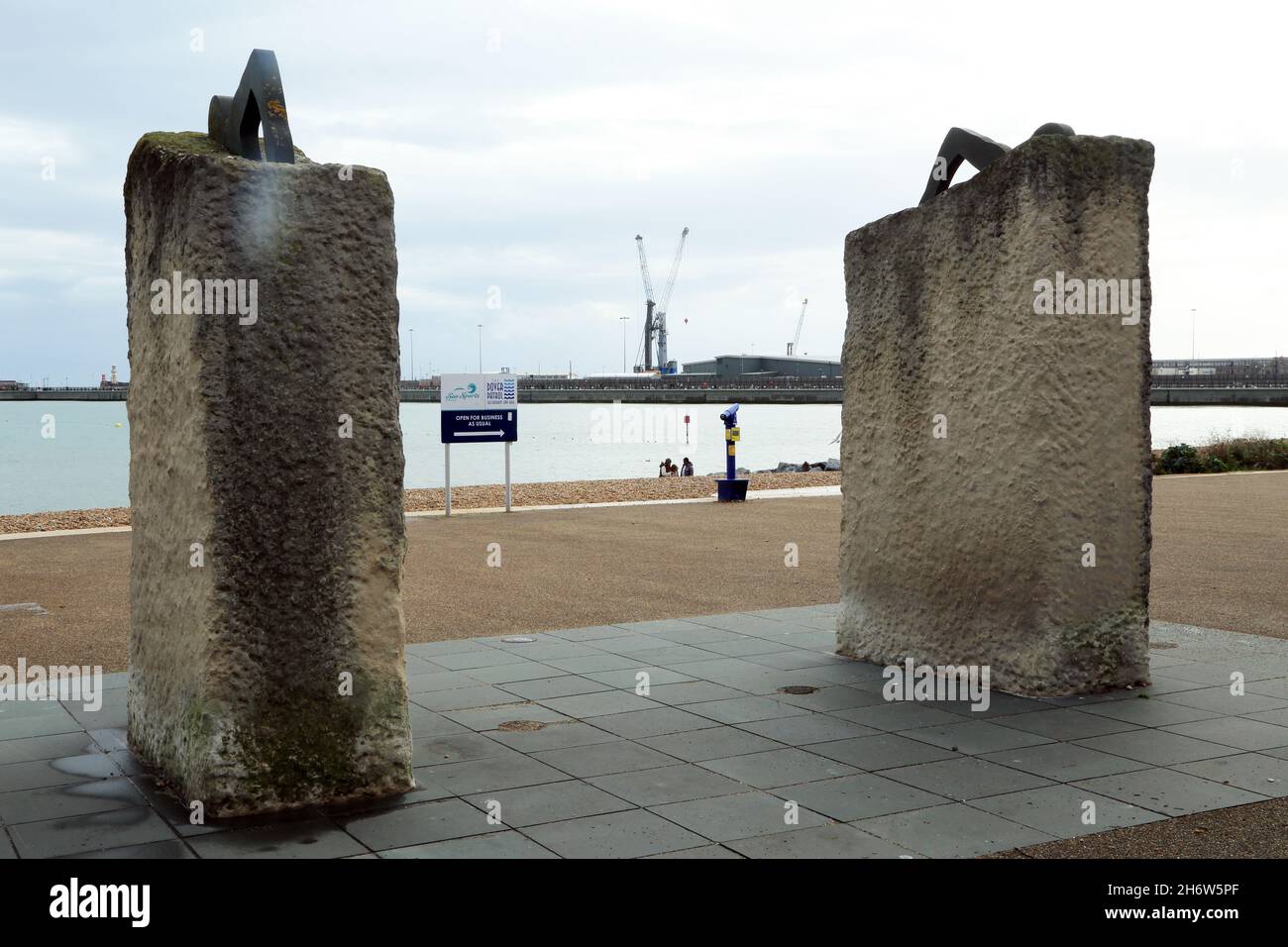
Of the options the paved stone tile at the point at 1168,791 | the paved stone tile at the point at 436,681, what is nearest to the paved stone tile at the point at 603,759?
the paved stone tile at the point at 436,681

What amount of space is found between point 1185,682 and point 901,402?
2.22 m

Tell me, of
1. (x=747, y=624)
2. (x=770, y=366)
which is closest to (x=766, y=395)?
(x=770, y=366)

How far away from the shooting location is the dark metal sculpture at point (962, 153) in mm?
6329

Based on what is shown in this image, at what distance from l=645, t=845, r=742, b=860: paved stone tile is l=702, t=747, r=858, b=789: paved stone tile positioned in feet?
2.42

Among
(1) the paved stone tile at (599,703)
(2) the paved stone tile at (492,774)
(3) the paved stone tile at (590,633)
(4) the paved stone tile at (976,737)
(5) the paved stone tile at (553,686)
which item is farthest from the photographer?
(3) the paved stone tile at (590,633)

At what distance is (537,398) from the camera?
79.1 meters

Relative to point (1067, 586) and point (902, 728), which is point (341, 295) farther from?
point (1067, 586)

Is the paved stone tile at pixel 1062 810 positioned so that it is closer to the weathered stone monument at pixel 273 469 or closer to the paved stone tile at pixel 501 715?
the paved stone tile at pixel 501 715

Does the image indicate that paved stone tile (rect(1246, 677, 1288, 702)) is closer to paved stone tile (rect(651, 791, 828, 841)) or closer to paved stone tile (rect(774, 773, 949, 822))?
paved stone tile (rect(774, 773, 949, 822))

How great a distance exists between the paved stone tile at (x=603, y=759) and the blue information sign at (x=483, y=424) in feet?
36.0

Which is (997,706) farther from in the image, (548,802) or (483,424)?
(483,424)

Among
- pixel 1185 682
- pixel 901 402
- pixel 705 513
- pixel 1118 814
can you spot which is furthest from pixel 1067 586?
pixel 705 513
